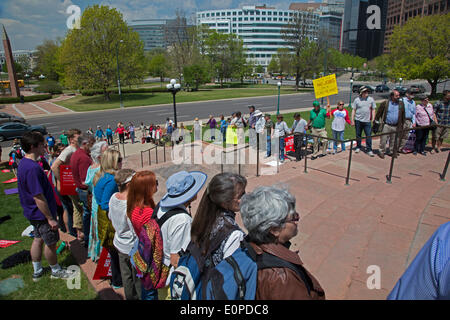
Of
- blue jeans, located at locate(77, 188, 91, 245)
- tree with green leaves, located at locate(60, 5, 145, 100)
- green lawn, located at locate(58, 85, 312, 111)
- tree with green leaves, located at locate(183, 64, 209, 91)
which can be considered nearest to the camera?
blue jeans, located at locate(77, 188, 91, 245)

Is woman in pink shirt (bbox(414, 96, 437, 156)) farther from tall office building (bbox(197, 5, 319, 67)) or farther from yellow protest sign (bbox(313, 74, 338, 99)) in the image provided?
tall office building (bbox(197, 5, 319, 67))

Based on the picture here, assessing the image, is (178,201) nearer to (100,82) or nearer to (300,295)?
(300,295)

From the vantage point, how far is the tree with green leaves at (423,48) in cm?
2692

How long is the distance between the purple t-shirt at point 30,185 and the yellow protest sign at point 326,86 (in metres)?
11.8

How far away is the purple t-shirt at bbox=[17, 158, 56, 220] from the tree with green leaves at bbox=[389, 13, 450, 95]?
33110 millimetres

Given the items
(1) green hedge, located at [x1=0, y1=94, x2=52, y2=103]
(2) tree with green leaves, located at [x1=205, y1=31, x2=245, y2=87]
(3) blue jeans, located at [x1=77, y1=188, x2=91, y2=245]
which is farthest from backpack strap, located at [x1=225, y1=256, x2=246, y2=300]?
(2) tree with green leaves, located at [x1=205, y1=31, x2=245, y2=87]

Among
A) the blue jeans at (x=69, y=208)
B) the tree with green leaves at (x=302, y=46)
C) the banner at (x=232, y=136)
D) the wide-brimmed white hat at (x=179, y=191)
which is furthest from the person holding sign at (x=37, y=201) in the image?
the tree with green leaves at (x=302, y=46)

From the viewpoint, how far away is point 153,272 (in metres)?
2.50

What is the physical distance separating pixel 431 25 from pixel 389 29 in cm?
10889

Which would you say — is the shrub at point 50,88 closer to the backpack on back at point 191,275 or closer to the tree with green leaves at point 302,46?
the tree with green leaves at point 302,46

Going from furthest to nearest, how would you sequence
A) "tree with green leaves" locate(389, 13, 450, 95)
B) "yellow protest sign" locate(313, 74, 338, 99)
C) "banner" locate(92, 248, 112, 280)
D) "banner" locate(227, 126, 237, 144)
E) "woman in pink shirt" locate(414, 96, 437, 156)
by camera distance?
"tree with green leaves" locate(389, 13, 450, 95), "yellow protest sign" locate(313, 74, 338, 99), "banner" locate(227, 126, 237, 144), "woman in pink shirt" locate(414, 96, 437, 156), "banner" locate(92, 248, 112, 280)

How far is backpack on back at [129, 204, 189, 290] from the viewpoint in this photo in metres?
2.39

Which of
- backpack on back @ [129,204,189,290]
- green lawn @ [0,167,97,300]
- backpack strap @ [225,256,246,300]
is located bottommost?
green lawn @ [0,167,97,300]
